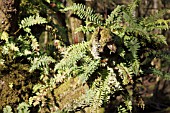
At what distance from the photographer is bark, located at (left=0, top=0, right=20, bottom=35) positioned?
4.00 metres

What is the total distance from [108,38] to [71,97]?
946mm

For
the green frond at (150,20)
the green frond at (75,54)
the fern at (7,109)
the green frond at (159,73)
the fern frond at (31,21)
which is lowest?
the fern at (7,109)

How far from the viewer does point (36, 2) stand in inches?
185

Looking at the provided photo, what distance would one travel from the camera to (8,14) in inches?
160

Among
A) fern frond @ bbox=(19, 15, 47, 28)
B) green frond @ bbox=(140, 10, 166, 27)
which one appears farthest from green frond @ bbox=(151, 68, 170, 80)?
fern frond @ bbox=(19, 15, 47, 28)

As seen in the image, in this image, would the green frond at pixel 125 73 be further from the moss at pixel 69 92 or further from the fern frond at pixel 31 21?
the fern frond at pixel 31 21

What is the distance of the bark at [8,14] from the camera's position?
4004 millimetres

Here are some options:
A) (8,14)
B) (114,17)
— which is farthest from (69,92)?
(8,14)

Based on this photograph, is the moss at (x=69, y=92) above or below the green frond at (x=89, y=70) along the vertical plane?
below

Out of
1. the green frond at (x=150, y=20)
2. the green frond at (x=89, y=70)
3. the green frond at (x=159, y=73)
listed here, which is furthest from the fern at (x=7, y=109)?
the green frond at (x=150, y=20)

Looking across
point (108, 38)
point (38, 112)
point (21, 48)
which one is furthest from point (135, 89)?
point (21, 48)

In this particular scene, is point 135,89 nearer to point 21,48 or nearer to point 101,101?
point 101,101

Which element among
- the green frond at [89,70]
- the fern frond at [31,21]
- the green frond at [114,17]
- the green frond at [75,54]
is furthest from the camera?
the fern frond at [31,21]

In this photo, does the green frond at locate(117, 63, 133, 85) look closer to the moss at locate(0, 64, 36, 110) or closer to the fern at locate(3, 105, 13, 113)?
the moss at locate(0, 64, 36, 110)
